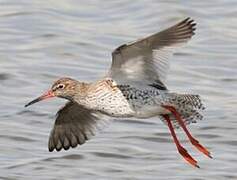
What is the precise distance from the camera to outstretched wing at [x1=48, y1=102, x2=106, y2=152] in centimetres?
1127

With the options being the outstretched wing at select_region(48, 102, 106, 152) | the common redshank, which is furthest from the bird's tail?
the outstretched wing at select_region(48, 102, 106, 152)

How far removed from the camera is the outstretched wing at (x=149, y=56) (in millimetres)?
10070

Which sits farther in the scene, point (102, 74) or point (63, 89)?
point (102, 74)

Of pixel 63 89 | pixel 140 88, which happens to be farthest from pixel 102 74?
pixel 140 88

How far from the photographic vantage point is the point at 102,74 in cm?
1483

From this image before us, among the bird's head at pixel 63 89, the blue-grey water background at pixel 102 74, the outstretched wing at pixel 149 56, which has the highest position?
the outstretched wing at pixel 149 56

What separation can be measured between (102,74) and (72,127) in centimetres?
355

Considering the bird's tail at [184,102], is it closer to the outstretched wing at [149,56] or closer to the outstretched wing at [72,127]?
the outstretched wing at [149,56]

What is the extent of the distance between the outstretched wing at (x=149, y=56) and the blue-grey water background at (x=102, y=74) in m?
1.59

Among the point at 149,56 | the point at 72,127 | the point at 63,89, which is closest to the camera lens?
the point at 149,56

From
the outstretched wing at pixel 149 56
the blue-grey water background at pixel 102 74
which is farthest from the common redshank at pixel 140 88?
the blue-grey water background at pixel 102 74

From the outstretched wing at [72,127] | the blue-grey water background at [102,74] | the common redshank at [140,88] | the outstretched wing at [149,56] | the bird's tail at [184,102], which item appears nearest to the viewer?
the outstretched wing at [149,56]

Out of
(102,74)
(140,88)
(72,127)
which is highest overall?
(140,88)

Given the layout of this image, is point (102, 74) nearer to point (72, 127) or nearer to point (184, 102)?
point (72, 127)
